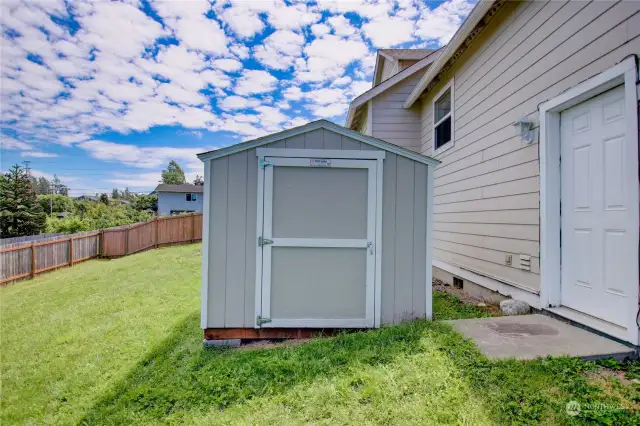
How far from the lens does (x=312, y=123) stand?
3264mm

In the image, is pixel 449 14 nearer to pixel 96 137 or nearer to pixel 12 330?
pixel 12 330

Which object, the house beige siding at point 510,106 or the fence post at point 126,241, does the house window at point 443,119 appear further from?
the fence post at point 126,241

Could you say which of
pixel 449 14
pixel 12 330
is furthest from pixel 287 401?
pixel 449 14

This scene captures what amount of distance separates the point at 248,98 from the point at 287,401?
14.5 meters

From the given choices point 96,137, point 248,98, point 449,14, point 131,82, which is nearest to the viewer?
point 449,14

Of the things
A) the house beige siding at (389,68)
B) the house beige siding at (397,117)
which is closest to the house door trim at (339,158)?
the house beige siding at (397,117)

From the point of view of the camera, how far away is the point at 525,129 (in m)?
3.61

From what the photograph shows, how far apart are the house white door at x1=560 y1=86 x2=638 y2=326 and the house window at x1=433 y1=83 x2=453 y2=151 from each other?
2.76m

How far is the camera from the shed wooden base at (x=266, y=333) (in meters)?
3.23

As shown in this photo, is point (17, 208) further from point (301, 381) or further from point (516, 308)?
point (516, 308)

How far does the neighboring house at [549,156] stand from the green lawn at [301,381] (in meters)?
0.82

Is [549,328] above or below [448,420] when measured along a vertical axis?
above

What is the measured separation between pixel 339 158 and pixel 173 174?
5430 cm

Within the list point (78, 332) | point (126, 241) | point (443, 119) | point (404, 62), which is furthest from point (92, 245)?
point (443, 119)
